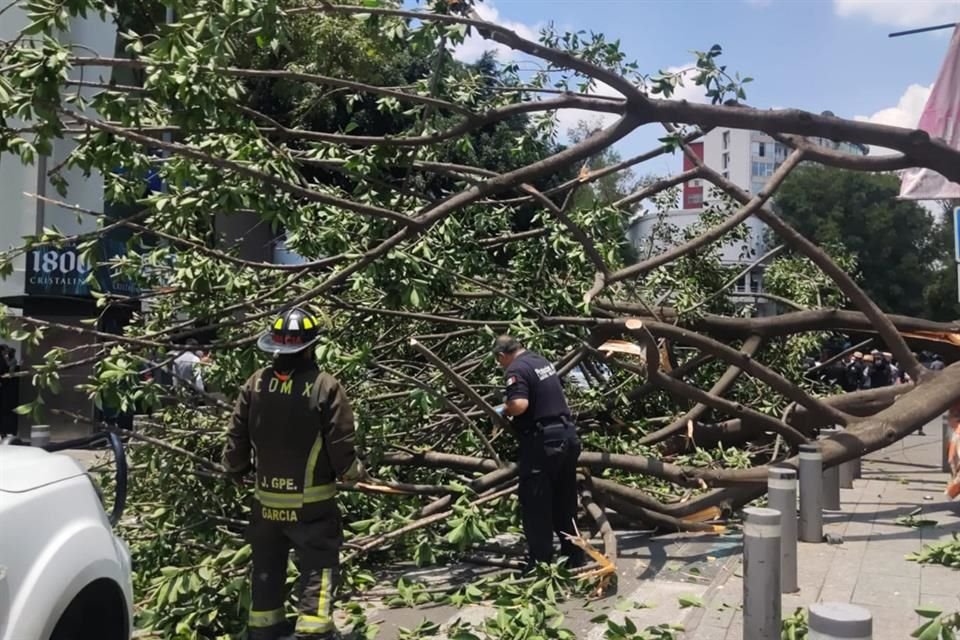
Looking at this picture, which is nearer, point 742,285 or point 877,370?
point 742,285

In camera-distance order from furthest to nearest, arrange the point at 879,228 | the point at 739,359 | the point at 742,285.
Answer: the point at 879,228 → the point at 742,285 → the point at 739,359

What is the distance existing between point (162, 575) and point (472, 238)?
3673mm

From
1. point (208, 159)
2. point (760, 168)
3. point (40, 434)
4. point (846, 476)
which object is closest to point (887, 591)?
point (846, 476)

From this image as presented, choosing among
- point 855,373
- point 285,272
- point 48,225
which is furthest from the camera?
point 855,373

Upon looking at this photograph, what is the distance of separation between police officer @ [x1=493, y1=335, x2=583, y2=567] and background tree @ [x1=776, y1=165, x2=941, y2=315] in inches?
1420

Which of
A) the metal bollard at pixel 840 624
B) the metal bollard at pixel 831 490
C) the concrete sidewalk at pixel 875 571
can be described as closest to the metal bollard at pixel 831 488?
the metal bollard at pixel 831 490

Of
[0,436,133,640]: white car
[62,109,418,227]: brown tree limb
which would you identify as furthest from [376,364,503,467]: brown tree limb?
[0,436,133,640]: white car

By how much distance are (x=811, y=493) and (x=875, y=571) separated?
761 millimetres

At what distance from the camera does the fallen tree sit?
516 centimetres

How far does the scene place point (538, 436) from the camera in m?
5.86

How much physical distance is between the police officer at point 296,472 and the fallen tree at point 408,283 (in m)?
0.78

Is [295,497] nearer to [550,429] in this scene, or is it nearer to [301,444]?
[301,444]

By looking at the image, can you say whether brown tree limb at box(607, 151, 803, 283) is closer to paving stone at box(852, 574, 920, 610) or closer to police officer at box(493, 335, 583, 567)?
police officer at box(493, 335, 583, 567)

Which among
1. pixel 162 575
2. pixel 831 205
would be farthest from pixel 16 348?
pixel 831 205
